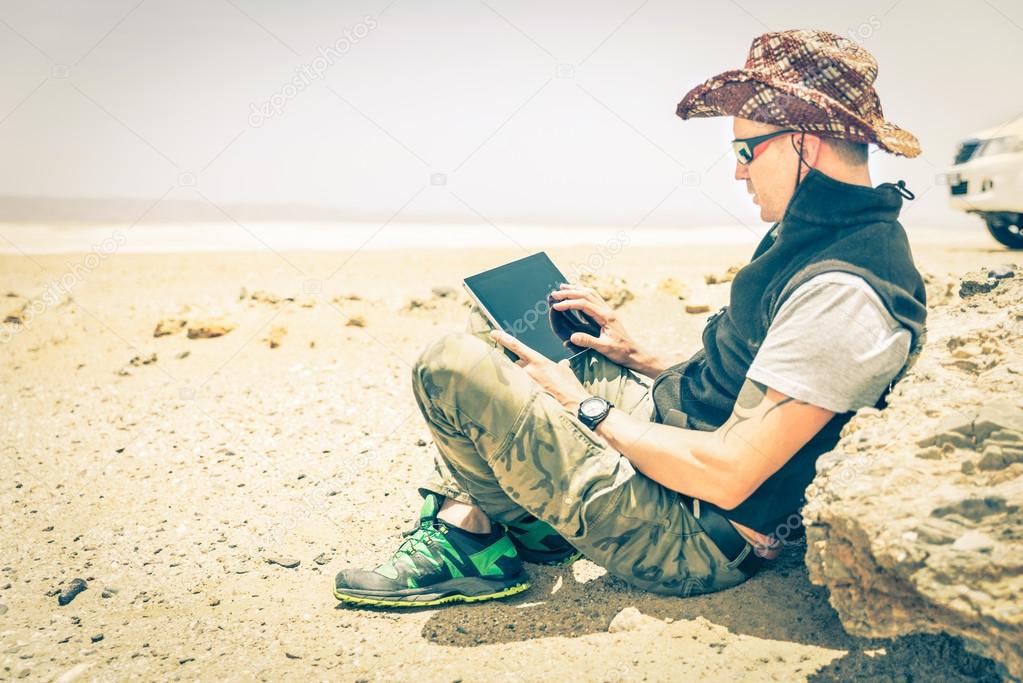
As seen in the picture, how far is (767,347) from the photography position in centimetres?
218

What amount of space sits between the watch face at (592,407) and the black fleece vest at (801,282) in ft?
0.92

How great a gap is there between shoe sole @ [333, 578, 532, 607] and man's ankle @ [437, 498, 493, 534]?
171mm

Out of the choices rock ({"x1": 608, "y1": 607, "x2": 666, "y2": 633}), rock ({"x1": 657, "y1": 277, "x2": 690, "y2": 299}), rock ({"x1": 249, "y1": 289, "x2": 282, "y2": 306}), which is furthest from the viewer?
rock ({"x1": 249, "y1": 289, "x2": 282, "y2": 306})

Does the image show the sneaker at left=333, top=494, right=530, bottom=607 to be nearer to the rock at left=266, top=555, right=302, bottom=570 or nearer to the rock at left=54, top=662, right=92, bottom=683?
the rock at left=266, top=555, right=302, bottom=570

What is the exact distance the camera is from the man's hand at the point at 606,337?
3199mm

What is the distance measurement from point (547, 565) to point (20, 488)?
9.64ft

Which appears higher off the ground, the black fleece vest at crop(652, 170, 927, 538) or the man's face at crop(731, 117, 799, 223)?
the man's face at crop(731, 117, 799, 223)

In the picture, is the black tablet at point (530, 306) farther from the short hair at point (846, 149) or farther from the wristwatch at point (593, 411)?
the short hair at point (846, 149)

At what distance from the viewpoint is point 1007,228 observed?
8.66m

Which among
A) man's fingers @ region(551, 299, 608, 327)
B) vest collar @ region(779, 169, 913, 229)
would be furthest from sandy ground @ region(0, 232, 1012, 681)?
vest collar @ region(779, 169, 913, 229)

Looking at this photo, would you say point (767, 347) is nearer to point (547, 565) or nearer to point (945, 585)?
point (945, 585)

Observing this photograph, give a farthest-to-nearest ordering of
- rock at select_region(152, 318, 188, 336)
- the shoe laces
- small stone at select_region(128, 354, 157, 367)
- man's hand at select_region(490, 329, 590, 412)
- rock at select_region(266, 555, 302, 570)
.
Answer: rock at select_region(152, 318, 188, 336)
small stone at select_region(128, 354, 157, 367)
rock at select_region(266, 555, 302, 570)
the shoe laces
man's hand at select_region(490, 329, 590, 412)

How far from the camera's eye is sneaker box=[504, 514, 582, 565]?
2.98m

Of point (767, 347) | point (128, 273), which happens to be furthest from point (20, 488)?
point (128, 273)
